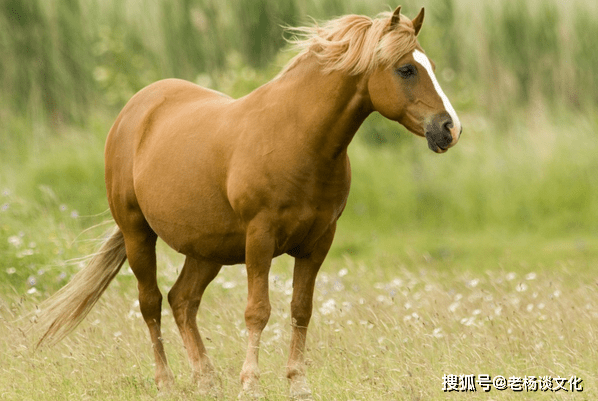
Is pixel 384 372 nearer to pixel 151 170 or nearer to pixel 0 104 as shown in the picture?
pixel 151 170

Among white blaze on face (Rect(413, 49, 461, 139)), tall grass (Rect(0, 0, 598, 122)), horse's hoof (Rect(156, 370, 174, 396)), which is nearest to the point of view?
white blaze on face (Rect(413, 49, 461, 139))

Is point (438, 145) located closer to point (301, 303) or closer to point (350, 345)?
point (301, 303)

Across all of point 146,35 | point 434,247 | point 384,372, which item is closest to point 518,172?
point 434,247

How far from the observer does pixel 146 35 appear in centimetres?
1400

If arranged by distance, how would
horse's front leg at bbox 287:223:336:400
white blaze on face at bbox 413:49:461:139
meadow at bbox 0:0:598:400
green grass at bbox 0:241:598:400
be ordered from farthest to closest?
meadow at bbox 0:0:598:400 < green grass at bbox 0:241:598:400 < horse's front leg at bbox 287:223:336:400 < white blaze on face at bbox 413:49:461:139

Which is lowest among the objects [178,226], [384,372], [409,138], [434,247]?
[434,247]

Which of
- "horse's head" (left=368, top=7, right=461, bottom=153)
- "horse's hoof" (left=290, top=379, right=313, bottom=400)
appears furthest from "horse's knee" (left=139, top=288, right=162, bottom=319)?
"horse's head" (left=368, top=7, right=461, bottom=153)

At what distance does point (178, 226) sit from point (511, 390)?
6.89 ft

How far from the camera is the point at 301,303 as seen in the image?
5.04 m

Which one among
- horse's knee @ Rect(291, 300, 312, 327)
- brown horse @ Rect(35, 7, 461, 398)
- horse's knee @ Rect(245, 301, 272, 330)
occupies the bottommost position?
horse's knee @ Rect(291, 300, 312, 327)

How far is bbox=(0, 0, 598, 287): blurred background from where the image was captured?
1182 cm

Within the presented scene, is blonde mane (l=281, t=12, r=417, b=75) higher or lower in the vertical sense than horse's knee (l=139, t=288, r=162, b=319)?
higher

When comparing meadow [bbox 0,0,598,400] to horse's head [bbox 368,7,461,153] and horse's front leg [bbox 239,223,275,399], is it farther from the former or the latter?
horse's head [bbox 368,7,461,153]

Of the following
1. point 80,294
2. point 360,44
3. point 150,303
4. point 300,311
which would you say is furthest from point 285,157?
point 80,294
